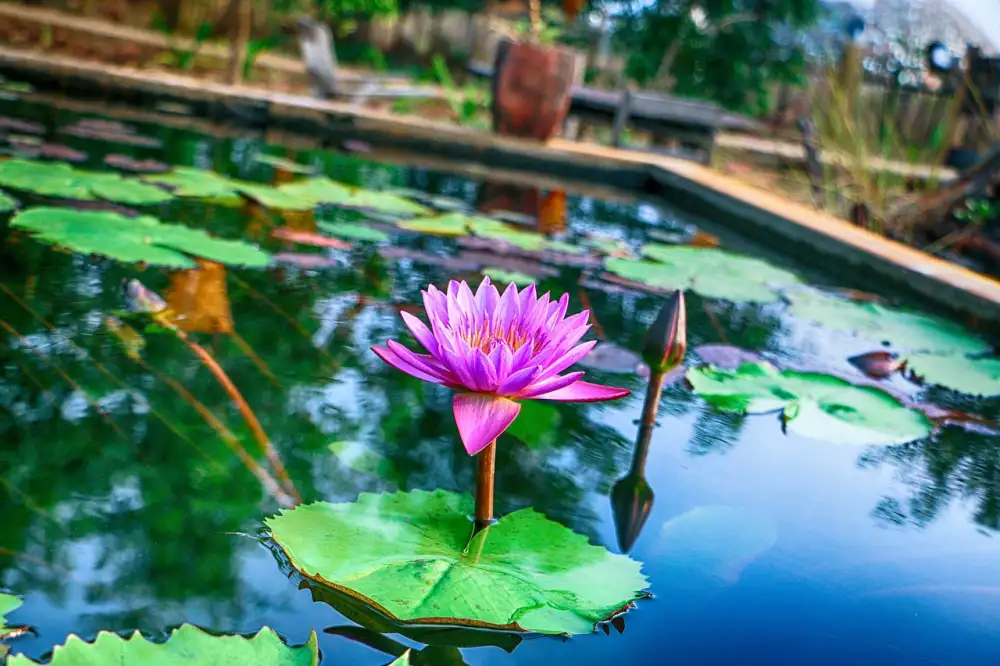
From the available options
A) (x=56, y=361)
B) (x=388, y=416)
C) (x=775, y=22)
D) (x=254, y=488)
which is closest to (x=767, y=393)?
(x=388, y=416)

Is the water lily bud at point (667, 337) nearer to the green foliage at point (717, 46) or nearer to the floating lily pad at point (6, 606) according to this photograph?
the floating lily pad at point (6, 606)

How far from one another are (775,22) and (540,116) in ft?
26.0

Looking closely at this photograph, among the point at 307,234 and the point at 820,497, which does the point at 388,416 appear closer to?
the point at 820,497

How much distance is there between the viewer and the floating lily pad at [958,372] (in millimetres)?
1695

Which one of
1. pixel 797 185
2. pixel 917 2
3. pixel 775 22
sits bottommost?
pixel 797 185

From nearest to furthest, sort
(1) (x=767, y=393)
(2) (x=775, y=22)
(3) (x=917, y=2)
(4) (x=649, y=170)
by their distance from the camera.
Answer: (1) (x=767, y=393)
(4) (x=649, y=170)
(2) (x=775, y=22)
(3) (x=917, y=2)

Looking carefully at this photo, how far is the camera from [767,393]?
1502 millimetres

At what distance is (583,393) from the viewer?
88 cm

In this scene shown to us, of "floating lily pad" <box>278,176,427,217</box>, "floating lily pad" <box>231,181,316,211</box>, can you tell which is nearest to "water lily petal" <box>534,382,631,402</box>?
"floating lily pad" <box>231,181,316,211</box>

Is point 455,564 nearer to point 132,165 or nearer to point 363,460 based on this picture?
point 363,460

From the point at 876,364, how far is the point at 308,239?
1248 mm

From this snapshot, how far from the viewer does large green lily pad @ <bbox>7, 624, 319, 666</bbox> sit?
23.2 inches

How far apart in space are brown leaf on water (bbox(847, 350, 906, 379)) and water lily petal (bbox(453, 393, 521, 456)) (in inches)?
A: 45.4

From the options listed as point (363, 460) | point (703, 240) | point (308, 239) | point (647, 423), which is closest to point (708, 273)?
point (703, 240)
